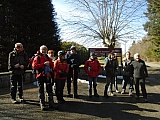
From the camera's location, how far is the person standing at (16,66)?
242 inches

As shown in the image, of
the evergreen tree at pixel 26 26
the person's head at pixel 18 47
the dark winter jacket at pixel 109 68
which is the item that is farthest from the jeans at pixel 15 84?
the evergreen tree at pixel 26 26

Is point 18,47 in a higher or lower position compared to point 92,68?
higher

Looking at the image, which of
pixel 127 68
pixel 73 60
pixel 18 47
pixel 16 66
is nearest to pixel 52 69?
pixel 16 66

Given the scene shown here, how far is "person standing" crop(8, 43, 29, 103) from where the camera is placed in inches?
242

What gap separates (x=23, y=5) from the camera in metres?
14.7

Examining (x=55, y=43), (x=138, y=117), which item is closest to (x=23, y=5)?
(x=55, y=43)

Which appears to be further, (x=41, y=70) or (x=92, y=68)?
(x=92, y=68)

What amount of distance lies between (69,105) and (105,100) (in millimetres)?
1505

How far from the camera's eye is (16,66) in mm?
6117

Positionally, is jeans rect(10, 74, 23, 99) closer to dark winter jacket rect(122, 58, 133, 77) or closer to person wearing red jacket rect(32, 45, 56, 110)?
person wearing red jacket rect(32, 45, 56, 110)

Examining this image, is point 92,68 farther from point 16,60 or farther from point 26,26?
point 26,26

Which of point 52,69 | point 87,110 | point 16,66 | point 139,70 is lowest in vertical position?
point 87,110

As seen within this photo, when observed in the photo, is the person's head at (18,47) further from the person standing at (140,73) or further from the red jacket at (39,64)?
the person standing at (140,73)

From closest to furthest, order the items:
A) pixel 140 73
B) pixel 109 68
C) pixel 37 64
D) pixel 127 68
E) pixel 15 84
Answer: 1. pixel 37 64
2. pixel 15 84
3. pixel 140 73
4. pixel 109 68
5. pixel 127 68
